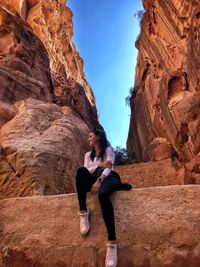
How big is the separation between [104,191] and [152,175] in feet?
43.5

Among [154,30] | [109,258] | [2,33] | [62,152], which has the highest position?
[154,30]

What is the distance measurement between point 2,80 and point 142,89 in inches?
786

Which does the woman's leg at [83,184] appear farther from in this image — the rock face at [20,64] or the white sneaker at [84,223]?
the rock face at [20,64]

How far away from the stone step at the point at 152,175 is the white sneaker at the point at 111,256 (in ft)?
41.2

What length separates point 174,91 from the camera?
22344 millimetres

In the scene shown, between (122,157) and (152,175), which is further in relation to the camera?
(122,157)

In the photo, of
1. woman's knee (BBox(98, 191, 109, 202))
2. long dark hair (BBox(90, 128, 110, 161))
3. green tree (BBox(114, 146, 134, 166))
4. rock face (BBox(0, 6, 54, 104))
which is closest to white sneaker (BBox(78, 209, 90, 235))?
woman's knee (BBox(98, 191, 109, 202))

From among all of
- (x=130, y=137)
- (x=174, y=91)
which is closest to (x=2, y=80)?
(x=174, y=91)

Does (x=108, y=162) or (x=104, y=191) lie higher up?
(x=108, y=162)

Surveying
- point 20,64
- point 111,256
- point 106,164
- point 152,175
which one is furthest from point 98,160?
point 152,175

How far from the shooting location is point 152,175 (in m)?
17.0

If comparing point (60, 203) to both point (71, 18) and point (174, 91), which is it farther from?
point (71, 18)

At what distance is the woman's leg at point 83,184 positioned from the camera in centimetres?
419

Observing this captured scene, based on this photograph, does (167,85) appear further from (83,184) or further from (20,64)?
(83,184)
